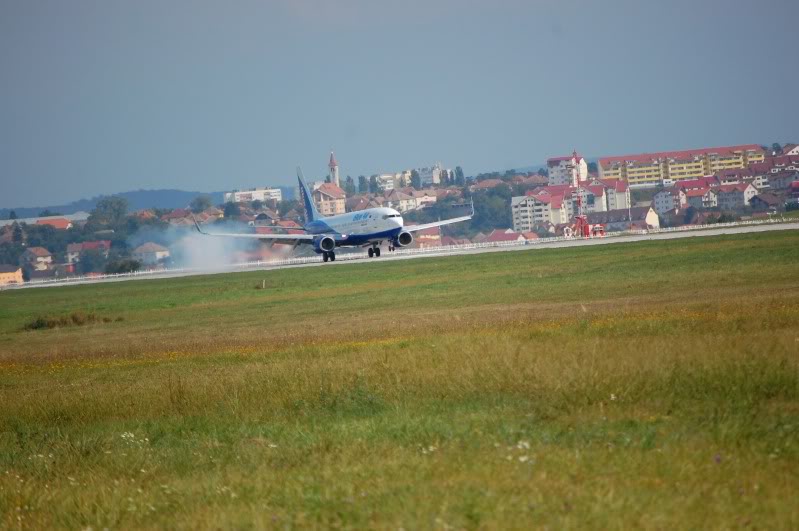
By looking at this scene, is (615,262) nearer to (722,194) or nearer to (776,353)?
(776,353)

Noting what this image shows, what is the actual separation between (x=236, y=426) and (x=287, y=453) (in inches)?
113

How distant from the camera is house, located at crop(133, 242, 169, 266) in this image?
170m

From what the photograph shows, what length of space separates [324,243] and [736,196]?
120m

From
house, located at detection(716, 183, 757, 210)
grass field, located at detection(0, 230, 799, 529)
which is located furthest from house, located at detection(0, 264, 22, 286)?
grass field, located at detection(0, 230, 799, 529)

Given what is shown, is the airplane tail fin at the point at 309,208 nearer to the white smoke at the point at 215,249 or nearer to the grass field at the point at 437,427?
the white smoke at the point at 215,249

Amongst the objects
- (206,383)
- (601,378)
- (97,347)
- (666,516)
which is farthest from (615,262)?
(666,516)

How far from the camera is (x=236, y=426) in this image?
51.4 ft

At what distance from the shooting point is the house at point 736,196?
630 ft

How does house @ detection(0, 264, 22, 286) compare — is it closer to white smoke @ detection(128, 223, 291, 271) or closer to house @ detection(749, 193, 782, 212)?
white smoke @ detection(128, 223, 291, 271)

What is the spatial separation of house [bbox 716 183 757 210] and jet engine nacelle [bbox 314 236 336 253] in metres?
114

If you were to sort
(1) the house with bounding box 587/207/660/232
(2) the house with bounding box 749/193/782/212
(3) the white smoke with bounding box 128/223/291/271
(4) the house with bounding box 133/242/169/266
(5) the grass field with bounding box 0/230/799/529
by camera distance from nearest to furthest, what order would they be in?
(5) the grass field with bounding box 0/230/799/529 < (3) the white smoke with bounding box 128/223/291/271 < (4) the house with bounding box 133/242/169/266 < (2) the house with bounding box 749/193/782/212 < (1) the house with bounding box 587/207/660/232

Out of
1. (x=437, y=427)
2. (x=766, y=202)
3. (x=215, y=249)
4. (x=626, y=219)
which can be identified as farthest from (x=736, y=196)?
(x=437, y=427)

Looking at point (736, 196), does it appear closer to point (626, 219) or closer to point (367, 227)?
point (626, 219)

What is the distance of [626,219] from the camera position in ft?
597
